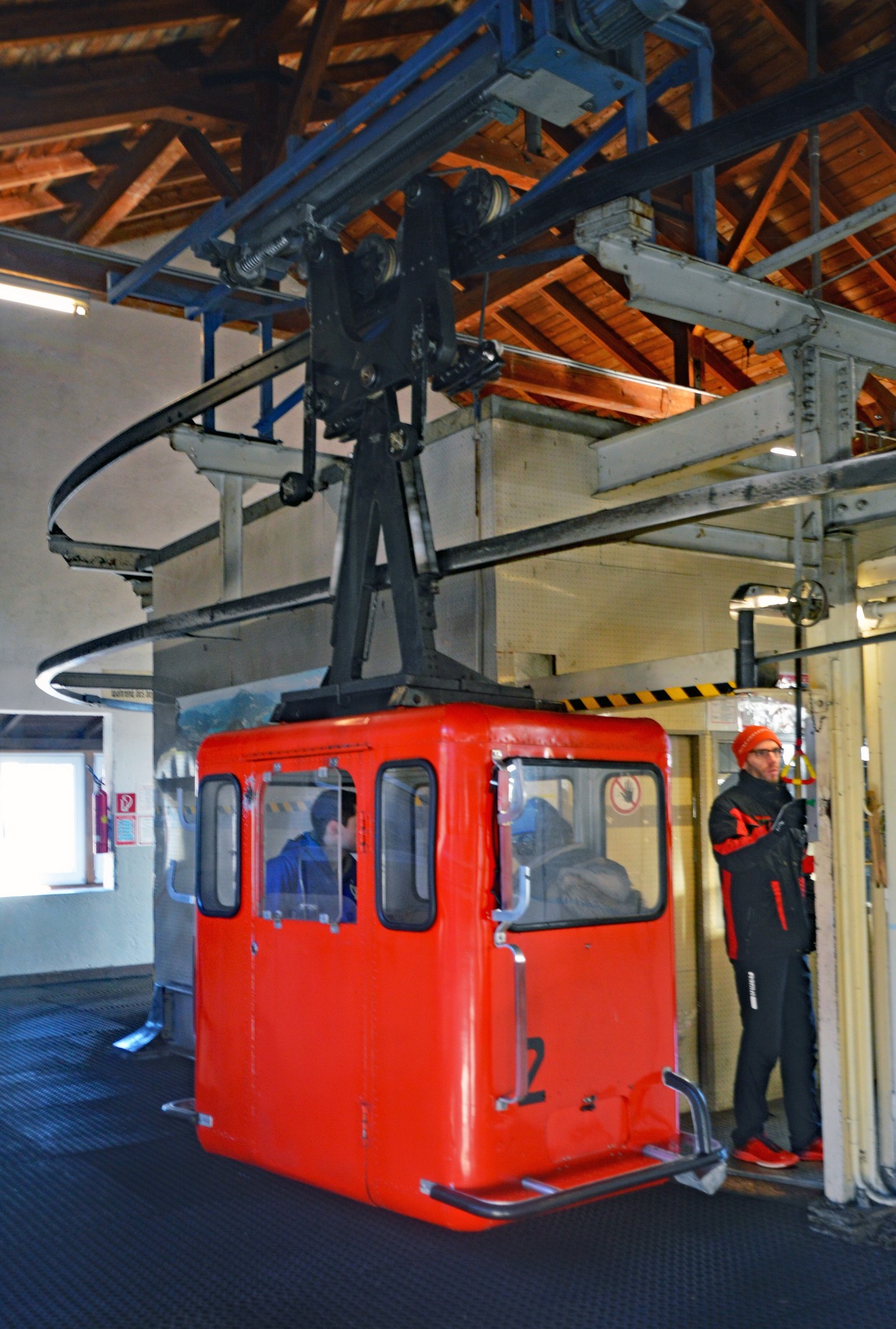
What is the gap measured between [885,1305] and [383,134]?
4.22 metres

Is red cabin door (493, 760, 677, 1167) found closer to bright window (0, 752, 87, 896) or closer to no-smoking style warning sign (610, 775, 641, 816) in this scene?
no-smoking style warning sign (610, 775, 641, 816)

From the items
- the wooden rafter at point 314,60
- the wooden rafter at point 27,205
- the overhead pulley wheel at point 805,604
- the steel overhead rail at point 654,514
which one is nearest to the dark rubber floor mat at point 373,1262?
the overhead pulley wheel at point 805,604

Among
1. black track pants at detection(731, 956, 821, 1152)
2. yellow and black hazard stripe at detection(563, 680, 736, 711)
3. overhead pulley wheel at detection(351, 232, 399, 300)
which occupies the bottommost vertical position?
black track pants at detection(731, 956, 821, 1152)

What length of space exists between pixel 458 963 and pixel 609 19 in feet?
8.93

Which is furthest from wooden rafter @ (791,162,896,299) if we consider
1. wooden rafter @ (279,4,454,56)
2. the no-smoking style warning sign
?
the no-smoking style warning sign

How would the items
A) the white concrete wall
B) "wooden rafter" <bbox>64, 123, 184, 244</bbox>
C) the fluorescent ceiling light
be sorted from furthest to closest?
the white concrete wall < "wooden rafter" <bbox>64, 123, 184, 244</bbox> < the fluorescent ceiling light

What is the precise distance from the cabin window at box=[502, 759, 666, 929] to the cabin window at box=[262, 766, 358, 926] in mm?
586

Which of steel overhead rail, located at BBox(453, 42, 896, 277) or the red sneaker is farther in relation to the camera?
the red sneaker

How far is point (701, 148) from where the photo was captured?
353 centimetres

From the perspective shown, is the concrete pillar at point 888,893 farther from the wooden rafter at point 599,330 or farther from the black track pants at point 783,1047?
the wooden rafter at point 599,330

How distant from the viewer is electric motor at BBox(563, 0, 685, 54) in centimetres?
314

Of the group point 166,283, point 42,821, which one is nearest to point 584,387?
point 166,283

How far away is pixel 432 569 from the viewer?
166 inches

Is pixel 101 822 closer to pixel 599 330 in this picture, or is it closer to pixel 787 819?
A: pixel 599 330
